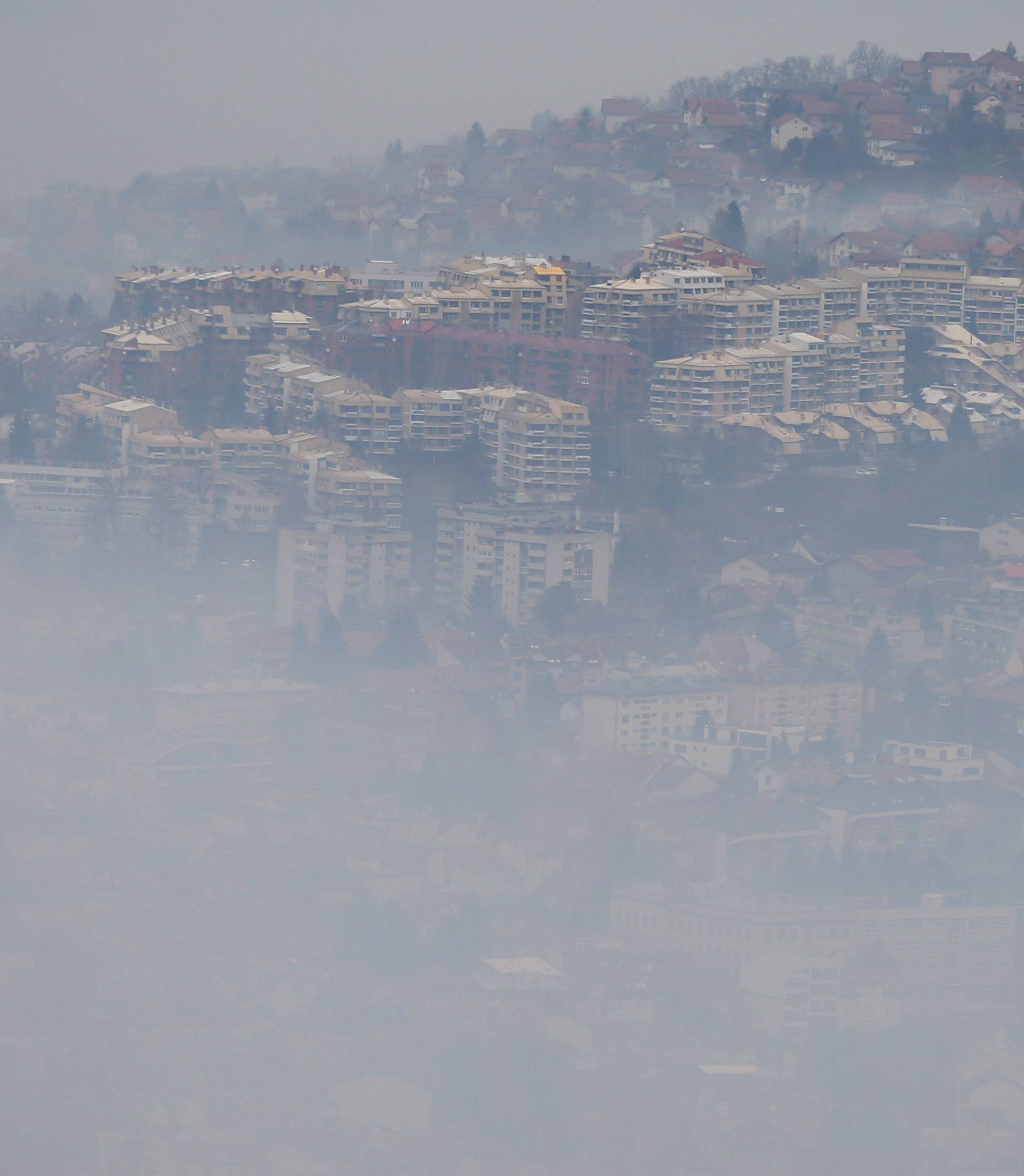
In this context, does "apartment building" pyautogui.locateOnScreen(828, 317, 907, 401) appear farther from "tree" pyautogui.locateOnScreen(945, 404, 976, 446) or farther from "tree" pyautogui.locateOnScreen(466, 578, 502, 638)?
"tree" pyautogui.locateOnScreen(466, 578, 502, 638)

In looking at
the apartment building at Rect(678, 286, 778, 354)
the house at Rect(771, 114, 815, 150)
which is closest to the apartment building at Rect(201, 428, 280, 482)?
the apartment building at Rect(678, 286, 778, 354)

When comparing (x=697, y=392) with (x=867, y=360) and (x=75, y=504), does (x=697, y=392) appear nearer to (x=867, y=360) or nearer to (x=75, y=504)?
(x=867, y=360)

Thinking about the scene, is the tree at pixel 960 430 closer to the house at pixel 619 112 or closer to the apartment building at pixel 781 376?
the apartment building at pixel 781 376

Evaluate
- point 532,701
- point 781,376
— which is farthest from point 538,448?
point 532,701

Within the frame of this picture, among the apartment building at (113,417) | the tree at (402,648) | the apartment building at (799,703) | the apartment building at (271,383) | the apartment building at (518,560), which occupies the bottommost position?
the apartment building at (799,703)

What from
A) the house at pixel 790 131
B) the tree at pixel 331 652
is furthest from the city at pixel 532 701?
the house at pixel 790 131

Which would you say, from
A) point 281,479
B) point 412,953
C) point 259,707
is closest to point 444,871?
point 412,953

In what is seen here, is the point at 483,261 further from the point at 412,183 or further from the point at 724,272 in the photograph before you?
the point at 412,183
